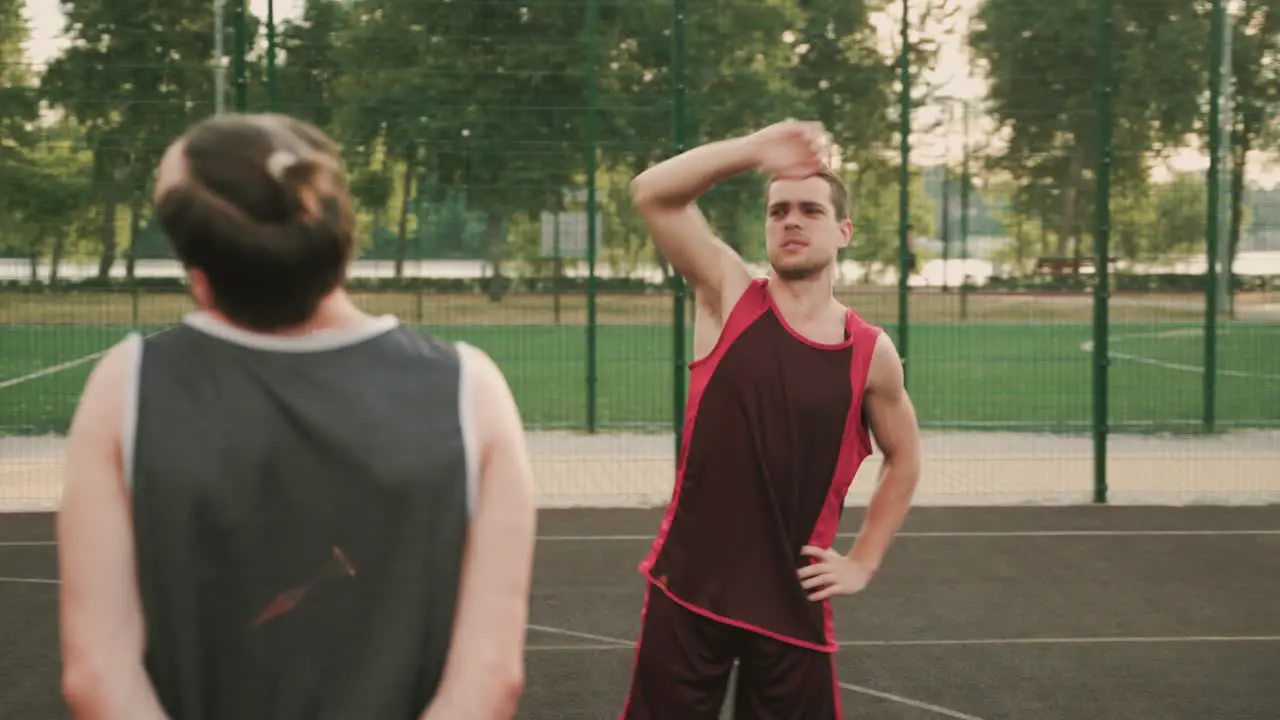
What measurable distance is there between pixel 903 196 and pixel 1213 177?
2124mm

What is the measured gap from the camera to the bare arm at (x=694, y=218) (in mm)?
2742

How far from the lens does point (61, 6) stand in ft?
31.7

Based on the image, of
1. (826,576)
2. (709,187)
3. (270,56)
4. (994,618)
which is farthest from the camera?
(270,56)

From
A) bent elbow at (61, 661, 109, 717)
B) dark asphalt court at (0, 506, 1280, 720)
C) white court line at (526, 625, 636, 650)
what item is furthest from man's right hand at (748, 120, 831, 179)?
white court line at (526, 625, 636, 650)

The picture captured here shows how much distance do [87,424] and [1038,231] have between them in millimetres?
10544

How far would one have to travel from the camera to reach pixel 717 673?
3.19 m

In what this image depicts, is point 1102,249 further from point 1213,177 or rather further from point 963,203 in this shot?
point 963,203

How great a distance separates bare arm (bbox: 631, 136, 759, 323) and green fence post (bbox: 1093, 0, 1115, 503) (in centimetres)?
666

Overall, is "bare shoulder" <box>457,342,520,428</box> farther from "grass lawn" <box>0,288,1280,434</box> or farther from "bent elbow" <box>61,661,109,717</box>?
"grass lawn" <box>0,288,1280,434</box>

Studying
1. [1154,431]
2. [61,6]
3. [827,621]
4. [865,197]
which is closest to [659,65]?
[865,197]

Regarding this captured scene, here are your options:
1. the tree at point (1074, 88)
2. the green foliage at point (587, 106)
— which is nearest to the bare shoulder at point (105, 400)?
the green foliage at point (587, 106)

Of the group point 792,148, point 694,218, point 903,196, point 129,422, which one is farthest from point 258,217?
point 903,196

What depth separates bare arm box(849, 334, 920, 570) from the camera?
10.7ft

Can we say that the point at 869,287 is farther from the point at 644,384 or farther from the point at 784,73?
the point at 644,384
